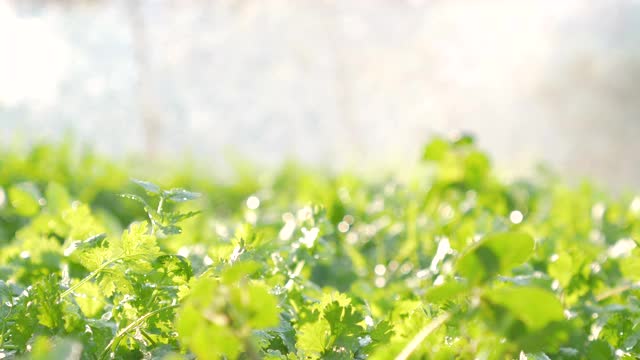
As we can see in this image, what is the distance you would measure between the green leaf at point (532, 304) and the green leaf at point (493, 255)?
0.02 metres

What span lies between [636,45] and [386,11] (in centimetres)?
384

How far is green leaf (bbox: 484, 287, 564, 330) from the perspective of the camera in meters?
0.48

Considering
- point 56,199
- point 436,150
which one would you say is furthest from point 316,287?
point 436,150

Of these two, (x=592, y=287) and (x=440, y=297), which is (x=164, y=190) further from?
(x=592, y=287)

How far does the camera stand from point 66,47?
42.4 feet

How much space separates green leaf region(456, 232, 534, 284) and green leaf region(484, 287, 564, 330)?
0.07 feet

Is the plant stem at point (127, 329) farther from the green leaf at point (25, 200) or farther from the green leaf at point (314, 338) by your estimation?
the green leaf at point (25, 200)

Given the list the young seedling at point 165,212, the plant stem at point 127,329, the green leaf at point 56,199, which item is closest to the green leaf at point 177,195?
the young seedling at point 165,212

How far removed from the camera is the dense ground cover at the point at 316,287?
1.64ft

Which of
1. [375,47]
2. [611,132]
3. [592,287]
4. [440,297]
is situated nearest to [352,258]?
[592,287]

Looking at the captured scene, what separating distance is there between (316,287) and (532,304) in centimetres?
52

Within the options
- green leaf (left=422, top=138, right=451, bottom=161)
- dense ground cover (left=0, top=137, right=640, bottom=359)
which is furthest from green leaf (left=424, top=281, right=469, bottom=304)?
green leaf (left=422, top=138, right=451, bottom=161)

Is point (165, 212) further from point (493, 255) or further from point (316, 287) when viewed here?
point (493, 255)

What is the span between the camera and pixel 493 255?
1.67 ft
